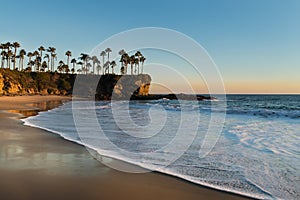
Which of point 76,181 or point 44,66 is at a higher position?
point 44,66

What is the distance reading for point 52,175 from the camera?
4895 millimetres

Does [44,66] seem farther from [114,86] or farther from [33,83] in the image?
[114,86]

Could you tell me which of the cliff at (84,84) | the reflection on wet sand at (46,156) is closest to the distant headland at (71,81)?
the cliff at (84,84)

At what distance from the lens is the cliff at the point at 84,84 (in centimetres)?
7950

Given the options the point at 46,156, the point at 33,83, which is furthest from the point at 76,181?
the point at 33,83

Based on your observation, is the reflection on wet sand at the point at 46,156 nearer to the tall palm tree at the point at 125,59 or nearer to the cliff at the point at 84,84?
the cliff at the point at 84,84

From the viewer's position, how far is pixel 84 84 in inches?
3612

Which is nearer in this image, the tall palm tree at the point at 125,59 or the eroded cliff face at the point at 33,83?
the eroded cliff face at the point at 33,83

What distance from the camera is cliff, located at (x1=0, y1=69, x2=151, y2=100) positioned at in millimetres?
79500

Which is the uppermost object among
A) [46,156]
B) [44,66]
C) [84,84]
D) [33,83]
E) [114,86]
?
[44,66]

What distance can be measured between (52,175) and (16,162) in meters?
1.47

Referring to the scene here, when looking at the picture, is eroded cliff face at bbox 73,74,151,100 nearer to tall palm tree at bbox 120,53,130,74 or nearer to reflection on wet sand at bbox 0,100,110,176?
tall palm tree at bbox 120,53,130,74

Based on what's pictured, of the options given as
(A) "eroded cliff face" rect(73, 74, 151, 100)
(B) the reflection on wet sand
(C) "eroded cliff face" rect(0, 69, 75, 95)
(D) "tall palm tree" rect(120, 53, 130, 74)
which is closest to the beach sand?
(B) the reflection on wet sand

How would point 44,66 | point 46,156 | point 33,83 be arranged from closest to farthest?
point 46,156 → point 33,83 → point 44,66
